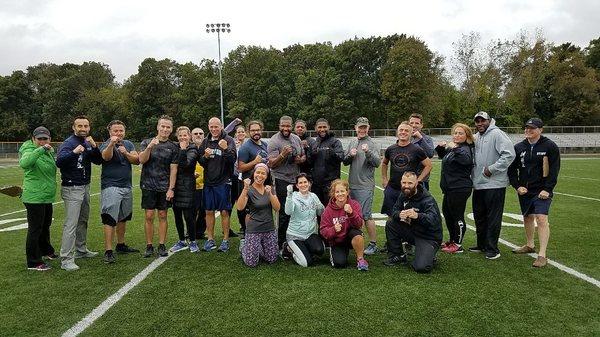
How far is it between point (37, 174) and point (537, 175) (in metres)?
6.49

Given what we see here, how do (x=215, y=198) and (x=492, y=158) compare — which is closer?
(x=492, y=158)

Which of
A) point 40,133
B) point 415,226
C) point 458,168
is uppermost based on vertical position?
point 40,133

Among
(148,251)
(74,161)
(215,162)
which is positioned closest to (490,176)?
(215,162)

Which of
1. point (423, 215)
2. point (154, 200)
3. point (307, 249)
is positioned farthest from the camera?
point (154, 200)

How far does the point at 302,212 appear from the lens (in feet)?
18.8

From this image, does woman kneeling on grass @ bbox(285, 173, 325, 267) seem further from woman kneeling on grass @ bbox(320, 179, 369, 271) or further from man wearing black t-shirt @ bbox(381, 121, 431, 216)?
man wearing black t-shirt @ bbox(381, 121, 431, 216)

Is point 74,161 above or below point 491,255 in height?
above

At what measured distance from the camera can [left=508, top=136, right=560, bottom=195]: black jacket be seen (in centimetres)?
563

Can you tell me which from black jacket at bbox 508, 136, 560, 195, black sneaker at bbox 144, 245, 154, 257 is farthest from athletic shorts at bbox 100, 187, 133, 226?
black jacket at bbox 508, 136, 560, 195

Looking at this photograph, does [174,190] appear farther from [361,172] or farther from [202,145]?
[361,172]

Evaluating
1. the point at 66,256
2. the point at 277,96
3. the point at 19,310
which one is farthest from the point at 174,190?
the point at 277,96

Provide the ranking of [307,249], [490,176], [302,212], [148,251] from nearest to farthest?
[307,249], [302,212], [490,176], [148,251]

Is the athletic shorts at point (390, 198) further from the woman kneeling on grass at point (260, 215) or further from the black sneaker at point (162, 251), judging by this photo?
the black sneaker at point (162, 251)

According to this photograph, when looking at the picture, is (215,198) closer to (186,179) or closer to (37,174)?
(186,179)
